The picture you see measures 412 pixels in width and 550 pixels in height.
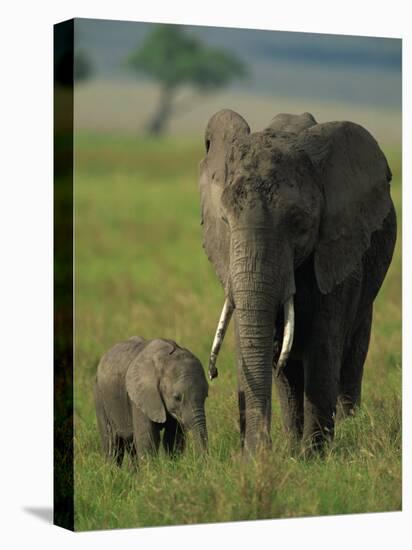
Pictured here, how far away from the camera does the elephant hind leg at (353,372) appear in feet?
33.6

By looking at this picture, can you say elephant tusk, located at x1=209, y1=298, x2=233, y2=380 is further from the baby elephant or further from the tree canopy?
the tree canopy

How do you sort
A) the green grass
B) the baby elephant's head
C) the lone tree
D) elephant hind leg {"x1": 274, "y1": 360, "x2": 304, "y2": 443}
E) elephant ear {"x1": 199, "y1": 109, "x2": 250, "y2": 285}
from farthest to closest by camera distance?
1. the lone tree
2. elephant hind leg {"x1": 274, "y1": 360, "x2": 304, "y2": 443}
3. the baby elephant's head
4. elephant ear {"x1": 199, "y1": 109, "x2": 250, "y2": 285}
5. the green grass

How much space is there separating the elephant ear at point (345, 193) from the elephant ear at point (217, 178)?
442 mm

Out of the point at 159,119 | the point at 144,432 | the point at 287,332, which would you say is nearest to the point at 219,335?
the point at 287,332

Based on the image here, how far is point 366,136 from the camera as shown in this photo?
9.59m

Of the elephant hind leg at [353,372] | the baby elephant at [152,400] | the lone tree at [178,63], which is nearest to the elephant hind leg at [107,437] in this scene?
the baby elephant at [152,400]

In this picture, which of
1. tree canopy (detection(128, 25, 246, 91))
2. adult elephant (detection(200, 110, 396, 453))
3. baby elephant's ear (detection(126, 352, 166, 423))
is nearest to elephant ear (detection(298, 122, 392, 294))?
adult elephant (detection(200, 110, 396, 453))

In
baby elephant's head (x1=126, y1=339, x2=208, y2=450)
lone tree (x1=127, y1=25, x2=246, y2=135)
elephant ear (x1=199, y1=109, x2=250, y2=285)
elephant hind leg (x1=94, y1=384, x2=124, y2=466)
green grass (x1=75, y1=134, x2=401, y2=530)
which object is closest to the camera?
green grass (x1=75, y1=134, x2=401, y2=530)

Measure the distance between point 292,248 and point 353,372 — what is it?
184 centimetres

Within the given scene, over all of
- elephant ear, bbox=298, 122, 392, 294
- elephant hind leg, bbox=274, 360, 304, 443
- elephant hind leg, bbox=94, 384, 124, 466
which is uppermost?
elephant ear, bbox=298, 122, 392, 294

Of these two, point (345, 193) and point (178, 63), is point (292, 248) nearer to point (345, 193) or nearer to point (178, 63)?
point (345, 193)

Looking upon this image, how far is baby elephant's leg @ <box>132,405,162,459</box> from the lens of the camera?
30.7 feet

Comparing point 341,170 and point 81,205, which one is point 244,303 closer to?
point 341,170

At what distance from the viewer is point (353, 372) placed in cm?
1029
